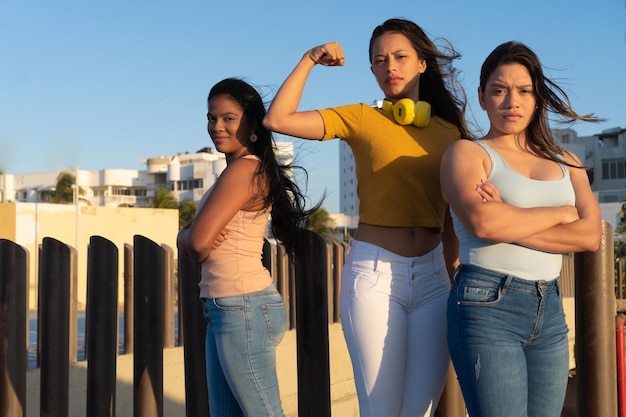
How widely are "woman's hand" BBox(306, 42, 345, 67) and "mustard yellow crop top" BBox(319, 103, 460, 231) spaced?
0.22 meters

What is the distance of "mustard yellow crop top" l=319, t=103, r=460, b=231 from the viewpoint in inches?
128

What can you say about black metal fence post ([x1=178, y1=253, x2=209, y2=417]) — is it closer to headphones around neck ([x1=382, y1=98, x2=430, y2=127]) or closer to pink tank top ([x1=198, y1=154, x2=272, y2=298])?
pink tank top ([x1=198, y1=154, x2=272, y2=298])

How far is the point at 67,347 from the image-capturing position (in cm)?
439

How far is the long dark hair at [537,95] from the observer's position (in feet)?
10.5

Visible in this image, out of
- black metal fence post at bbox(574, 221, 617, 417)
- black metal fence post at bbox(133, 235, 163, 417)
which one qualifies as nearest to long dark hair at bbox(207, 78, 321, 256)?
black metal fence post at bbox(133, 235, 163, 417)

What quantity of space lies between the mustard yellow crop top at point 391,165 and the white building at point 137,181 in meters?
94.2

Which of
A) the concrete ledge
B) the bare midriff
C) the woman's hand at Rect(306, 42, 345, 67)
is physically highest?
the woman's hand at Rect(306, 42, 345, 67)

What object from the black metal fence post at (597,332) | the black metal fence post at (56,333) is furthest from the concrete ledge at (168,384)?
the black metal fence post at (597,332)

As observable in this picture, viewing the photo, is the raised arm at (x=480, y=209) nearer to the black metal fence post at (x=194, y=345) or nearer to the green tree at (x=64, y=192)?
the black metal fence post at (x=194, y=345)

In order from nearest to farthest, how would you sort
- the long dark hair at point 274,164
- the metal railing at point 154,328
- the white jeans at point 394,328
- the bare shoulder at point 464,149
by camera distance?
the bare shoulder at point 464,149, the white jeans at point 394,328, the metal railing at point 154,328, the long dark hair at point 274,164

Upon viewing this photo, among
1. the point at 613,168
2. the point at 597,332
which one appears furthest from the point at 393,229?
the point at 613,168

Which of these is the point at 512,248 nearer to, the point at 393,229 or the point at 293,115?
the point at 393,229

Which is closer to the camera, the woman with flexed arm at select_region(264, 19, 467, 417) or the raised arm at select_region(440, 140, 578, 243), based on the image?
the raised arm at select_region(440, 140, 578, 243)

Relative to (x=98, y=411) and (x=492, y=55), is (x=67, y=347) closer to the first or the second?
(x=98, y=411)
